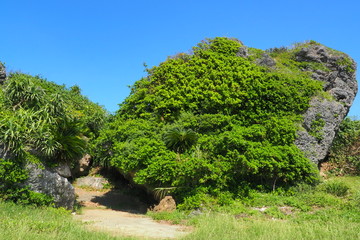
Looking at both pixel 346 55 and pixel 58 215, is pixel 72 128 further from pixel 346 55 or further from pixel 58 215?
pixel 346 55

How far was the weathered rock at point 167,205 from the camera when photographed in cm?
1476

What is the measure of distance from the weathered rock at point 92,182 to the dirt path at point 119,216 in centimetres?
83

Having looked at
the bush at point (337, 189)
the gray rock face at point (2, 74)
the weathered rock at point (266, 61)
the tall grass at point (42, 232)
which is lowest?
the tall grass at point (42, 232)

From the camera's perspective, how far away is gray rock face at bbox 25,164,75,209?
43.4 ft

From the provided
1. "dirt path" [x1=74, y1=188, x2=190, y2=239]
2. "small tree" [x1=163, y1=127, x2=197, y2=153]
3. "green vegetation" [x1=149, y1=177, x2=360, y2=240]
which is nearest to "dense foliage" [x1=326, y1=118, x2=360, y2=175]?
"green vegetation" [x1=149, y1=177, x2=360, y2=240]

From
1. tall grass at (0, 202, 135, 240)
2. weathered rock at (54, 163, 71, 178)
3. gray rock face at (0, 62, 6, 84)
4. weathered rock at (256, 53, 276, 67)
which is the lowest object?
tall grass at (0, 202, 135, 240)

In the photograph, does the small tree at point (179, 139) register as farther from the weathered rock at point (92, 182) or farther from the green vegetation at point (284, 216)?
the weathered rock at point (92, 182)

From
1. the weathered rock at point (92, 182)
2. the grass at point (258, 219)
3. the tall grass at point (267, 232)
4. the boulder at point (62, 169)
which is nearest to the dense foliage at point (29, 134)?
the boulder at point (62, 169)

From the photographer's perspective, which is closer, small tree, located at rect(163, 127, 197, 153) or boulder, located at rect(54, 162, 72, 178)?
boulder, located at rect(54, 162, 72, 178)

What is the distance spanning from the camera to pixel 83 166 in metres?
23.2

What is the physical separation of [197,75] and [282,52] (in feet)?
33.1

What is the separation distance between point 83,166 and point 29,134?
→ 416 inches

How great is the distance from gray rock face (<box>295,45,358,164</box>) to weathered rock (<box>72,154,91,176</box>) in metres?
14.6

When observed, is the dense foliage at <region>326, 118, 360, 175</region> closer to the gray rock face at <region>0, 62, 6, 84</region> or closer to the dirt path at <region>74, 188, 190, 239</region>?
the dirt path at <region>74, 188, 190, 239</region>
